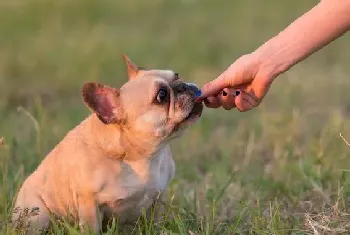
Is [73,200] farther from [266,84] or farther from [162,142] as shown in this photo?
[266,84]

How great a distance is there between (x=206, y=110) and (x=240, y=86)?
2.94 meters

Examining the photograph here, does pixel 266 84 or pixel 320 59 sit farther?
pixel 320 59

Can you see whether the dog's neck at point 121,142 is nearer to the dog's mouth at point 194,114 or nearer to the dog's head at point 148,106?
the dog's head at point 148,106

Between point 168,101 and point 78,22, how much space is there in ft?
19.8

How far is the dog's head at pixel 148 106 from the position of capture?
3.50 m

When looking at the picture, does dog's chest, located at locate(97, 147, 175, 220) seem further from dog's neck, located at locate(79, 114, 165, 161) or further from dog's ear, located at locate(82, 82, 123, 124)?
dog's ear, located at locate(82, 82, 123, 124)

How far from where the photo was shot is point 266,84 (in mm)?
3408

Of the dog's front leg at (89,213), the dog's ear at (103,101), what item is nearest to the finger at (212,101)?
the dog's ear at (103,101)

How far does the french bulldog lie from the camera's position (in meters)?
3.49

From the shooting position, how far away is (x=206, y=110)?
6.45m

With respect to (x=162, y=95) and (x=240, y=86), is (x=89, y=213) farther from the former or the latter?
(x=240, y=86)

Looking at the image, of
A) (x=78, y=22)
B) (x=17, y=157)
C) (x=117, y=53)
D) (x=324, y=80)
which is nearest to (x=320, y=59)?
Answer: (x=324, y=80)

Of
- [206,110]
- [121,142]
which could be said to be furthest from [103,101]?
[206,110]

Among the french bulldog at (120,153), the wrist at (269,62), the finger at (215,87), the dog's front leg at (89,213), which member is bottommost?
the dog's front leg at (89,213)
